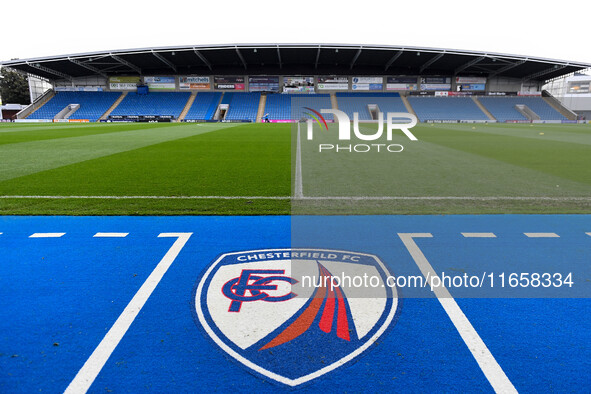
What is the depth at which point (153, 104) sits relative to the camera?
56875 mm

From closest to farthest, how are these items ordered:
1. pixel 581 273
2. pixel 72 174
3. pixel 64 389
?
1. pixel 64 389
2. pixel 581 273
3. pixel 72 174

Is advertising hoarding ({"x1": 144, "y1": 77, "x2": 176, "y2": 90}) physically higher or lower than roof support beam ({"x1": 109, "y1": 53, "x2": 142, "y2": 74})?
lower

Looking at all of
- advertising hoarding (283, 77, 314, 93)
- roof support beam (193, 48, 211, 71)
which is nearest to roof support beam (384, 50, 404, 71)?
advertising hoarding (283, 77, 314, 93)

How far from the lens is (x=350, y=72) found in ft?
196

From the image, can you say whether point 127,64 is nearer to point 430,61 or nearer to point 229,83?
point 229,83

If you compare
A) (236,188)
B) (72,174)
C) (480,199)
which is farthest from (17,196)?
(480,199)

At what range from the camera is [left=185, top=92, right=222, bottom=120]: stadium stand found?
54.7 metres

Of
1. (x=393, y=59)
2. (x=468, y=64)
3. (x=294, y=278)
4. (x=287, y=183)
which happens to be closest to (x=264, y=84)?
(x=393, y=59)

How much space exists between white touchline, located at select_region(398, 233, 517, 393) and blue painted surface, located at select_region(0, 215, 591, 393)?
0.15 ft

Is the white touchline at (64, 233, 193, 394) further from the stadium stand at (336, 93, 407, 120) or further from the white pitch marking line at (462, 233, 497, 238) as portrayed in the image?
the stadium stand at (336, 93, 407, 120)

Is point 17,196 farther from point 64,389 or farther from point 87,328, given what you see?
point 64,389

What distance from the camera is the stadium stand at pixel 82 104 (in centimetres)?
5434

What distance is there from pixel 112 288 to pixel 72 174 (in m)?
6.70

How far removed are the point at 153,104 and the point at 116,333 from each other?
6028 centimetres
